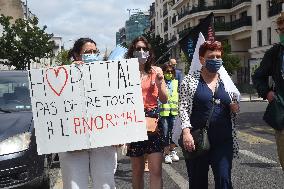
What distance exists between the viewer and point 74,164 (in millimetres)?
4109

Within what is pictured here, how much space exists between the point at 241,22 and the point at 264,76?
5539 centimetres

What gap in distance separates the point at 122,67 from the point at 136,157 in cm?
116

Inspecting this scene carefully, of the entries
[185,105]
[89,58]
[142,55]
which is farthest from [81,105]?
[142,55]

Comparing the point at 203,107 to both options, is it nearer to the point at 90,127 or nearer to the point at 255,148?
the point at 90,127

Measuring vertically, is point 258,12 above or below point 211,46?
above

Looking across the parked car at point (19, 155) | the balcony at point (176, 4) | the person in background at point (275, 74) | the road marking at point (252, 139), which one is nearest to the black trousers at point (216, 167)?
the person in background at point (275, 74)

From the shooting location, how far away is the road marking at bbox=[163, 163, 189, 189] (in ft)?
22.1

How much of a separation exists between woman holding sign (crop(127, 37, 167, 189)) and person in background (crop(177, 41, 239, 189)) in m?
0.50

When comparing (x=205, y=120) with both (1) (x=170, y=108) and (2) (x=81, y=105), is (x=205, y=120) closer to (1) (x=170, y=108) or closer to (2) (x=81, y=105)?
(2) (x=81, y=105)

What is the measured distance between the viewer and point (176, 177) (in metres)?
7.30

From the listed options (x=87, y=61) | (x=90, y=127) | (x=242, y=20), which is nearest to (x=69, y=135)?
(x=90, y=127)

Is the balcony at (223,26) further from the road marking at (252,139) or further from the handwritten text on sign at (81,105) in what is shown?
the handwritten text on sign at (81,105)

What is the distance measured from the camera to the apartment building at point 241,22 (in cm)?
5116

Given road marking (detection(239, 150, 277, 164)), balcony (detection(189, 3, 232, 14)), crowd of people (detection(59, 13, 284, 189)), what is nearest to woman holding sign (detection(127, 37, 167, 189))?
crowd of people (detection(59, 13, 284, 189))
